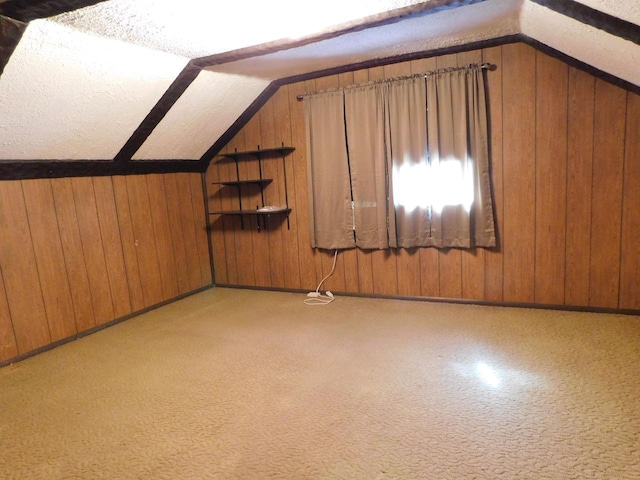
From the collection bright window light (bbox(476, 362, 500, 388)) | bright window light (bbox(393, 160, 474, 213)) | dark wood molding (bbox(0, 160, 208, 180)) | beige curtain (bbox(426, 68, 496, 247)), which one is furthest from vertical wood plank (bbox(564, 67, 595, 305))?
dark wood molding (bbox(0, 160, 208, 180))

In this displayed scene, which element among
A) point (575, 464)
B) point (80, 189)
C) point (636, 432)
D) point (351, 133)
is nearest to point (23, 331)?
point (80, 189)

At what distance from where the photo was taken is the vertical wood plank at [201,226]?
177 inches

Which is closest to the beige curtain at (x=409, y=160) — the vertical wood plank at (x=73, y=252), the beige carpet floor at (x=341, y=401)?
the beige carpet floor at (x=341, y=401)

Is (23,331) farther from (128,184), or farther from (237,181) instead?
(237,181)

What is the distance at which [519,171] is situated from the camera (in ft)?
10.5

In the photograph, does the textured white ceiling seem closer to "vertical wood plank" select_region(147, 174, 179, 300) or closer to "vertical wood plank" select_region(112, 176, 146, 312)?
"vertical wood plank" select_region(112, 176, 146, 312)

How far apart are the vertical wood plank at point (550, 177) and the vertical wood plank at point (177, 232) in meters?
3.45

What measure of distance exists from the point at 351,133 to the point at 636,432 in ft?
9.44

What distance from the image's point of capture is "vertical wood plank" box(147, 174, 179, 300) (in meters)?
3.99

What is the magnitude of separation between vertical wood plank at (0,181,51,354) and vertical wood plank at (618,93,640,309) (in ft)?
14.6

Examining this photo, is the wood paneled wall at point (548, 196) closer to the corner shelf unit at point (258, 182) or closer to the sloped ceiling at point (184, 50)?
the sloped ceiling at point (184, 50)

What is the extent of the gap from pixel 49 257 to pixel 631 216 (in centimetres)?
446

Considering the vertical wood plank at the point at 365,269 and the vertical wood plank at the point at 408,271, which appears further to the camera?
the vertical wood plank at the point at 365,269

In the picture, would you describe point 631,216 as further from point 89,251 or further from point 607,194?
point 89,251
